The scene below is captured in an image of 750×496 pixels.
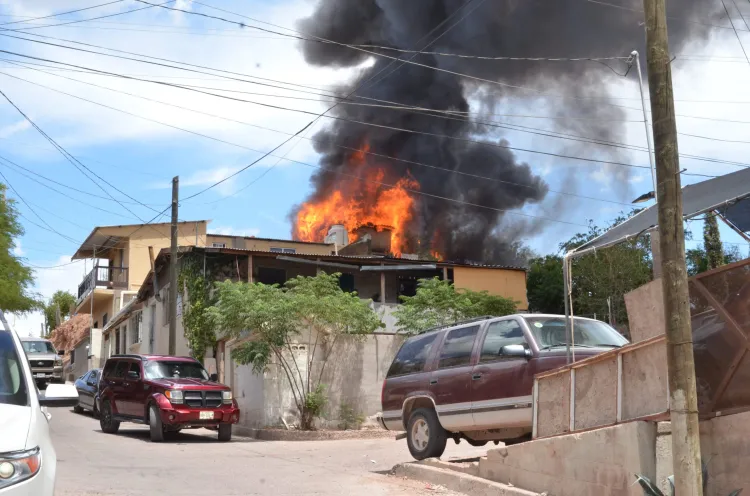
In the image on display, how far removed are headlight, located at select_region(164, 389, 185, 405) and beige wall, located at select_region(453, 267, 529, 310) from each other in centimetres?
1718

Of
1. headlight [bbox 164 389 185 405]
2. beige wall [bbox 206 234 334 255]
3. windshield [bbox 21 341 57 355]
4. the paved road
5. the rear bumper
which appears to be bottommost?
the paved road

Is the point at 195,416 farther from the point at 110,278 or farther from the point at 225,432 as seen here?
the point at 110,278

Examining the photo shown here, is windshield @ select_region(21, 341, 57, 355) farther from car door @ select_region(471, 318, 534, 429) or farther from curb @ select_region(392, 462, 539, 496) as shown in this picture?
car door @ select_region(471, 318, 534, 429)

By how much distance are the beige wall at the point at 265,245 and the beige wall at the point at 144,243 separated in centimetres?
214

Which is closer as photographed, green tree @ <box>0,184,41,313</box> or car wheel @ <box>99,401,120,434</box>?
car wheel @ <box>99,401,120,434</box>

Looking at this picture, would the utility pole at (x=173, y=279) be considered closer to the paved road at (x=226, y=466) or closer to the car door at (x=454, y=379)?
the paved road at (x=226, y=466)

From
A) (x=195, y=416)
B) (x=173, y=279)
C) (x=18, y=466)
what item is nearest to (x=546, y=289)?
(x=173, y=279)

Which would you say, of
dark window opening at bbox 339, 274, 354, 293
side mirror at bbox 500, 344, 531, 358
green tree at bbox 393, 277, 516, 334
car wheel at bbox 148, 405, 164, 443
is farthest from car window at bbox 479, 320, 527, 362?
dark window opening at bbox 339, 274, 354, 293

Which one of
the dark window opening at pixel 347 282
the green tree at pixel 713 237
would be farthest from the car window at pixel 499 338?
the dark window opening at pixel 347 282

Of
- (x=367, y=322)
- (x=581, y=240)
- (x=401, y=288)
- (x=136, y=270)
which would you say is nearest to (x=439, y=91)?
(x=581, y=240)

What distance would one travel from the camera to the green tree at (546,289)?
3769 cm

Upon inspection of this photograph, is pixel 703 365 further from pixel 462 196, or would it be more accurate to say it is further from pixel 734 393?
pixel 462 196

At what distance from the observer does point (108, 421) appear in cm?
1791

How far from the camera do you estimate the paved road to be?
9.32 meters
